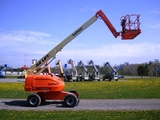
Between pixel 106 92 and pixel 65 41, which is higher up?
pixel 65 41

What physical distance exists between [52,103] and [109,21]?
23.2ft

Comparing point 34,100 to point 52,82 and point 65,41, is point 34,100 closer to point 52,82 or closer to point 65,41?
point 52,82

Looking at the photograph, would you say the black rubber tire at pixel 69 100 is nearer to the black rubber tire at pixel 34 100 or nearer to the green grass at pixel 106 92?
the black rubber tire at pixel 34 100

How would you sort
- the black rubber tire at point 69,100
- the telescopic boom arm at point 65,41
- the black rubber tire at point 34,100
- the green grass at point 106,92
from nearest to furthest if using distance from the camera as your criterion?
the black rubber tire at point 69,100 → the black rubber tire at point 34,100 → the telescopic boom arm at point 65,41 → the green grass at point 106,92

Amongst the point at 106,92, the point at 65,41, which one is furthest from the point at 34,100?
the point at 106,92

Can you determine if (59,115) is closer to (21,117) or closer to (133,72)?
(21,117)

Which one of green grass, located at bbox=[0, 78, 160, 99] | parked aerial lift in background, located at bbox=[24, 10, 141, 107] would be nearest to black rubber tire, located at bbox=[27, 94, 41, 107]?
parked aerial lift in background, located at bbox=[24, 10, 141, 107]

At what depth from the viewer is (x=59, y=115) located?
12469 millimetres

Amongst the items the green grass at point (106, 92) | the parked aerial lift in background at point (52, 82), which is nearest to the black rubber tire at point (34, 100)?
the parked aerial lift in background at point (52, 82)

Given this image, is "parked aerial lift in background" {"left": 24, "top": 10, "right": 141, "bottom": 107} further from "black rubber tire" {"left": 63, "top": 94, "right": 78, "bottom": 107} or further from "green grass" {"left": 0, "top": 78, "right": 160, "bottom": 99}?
"green grass" {"left": 0, "top": 78, "right": 160, "bottom": 99}

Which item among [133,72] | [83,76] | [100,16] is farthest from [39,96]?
[133,72]

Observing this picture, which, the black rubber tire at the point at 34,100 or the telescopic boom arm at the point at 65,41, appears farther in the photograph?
the telescopic boom arm at the point at 65,41

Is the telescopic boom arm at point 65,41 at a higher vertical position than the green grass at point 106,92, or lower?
higher

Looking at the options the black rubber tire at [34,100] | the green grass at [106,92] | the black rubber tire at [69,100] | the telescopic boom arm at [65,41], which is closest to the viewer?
the black rubber tire at [69,100]
